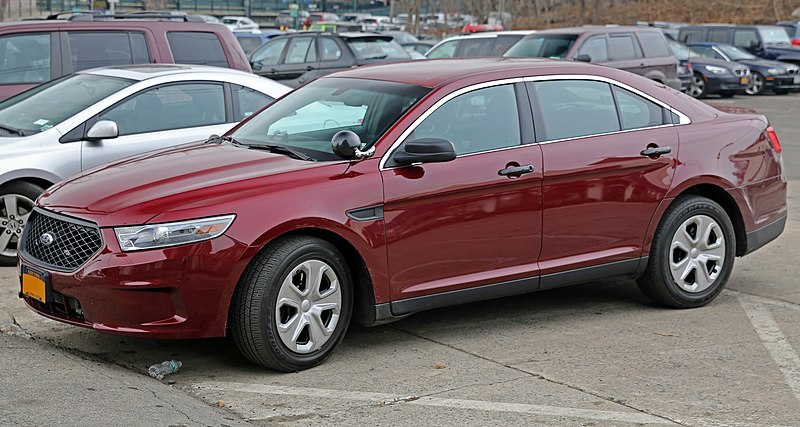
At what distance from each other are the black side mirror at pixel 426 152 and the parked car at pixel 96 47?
5777 millimetres

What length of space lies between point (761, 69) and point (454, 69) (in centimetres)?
2446

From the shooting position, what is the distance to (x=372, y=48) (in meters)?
20.1

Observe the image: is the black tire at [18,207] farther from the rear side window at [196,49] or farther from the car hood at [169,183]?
the rear side window at [196,49]

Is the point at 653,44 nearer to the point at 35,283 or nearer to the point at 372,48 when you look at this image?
the point at 372,48

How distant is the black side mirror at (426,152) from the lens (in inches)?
234

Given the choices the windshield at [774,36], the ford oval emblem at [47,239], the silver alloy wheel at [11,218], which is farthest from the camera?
the windshield at [774,36]

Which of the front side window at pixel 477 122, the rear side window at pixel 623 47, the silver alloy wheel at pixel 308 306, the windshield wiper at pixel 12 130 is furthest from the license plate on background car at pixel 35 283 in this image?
the rear side window at pixel 623 47

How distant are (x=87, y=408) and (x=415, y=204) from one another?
1996 millimetres

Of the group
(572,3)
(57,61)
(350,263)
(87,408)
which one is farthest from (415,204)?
(572,3)

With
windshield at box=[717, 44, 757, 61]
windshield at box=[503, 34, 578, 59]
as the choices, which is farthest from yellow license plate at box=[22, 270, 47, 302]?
windshield at box=[717, 44, 757, 61]

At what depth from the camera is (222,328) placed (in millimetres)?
5508

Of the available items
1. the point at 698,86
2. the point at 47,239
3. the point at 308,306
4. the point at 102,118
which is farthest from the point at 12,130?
the point at 698,86

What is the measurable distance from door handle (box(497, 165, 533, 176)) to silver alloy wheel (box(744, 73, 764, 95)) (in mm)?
23506

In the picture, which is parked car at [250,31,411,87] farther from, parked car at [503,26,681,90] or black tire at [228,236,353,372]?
black tire at [228,236,353,372]
